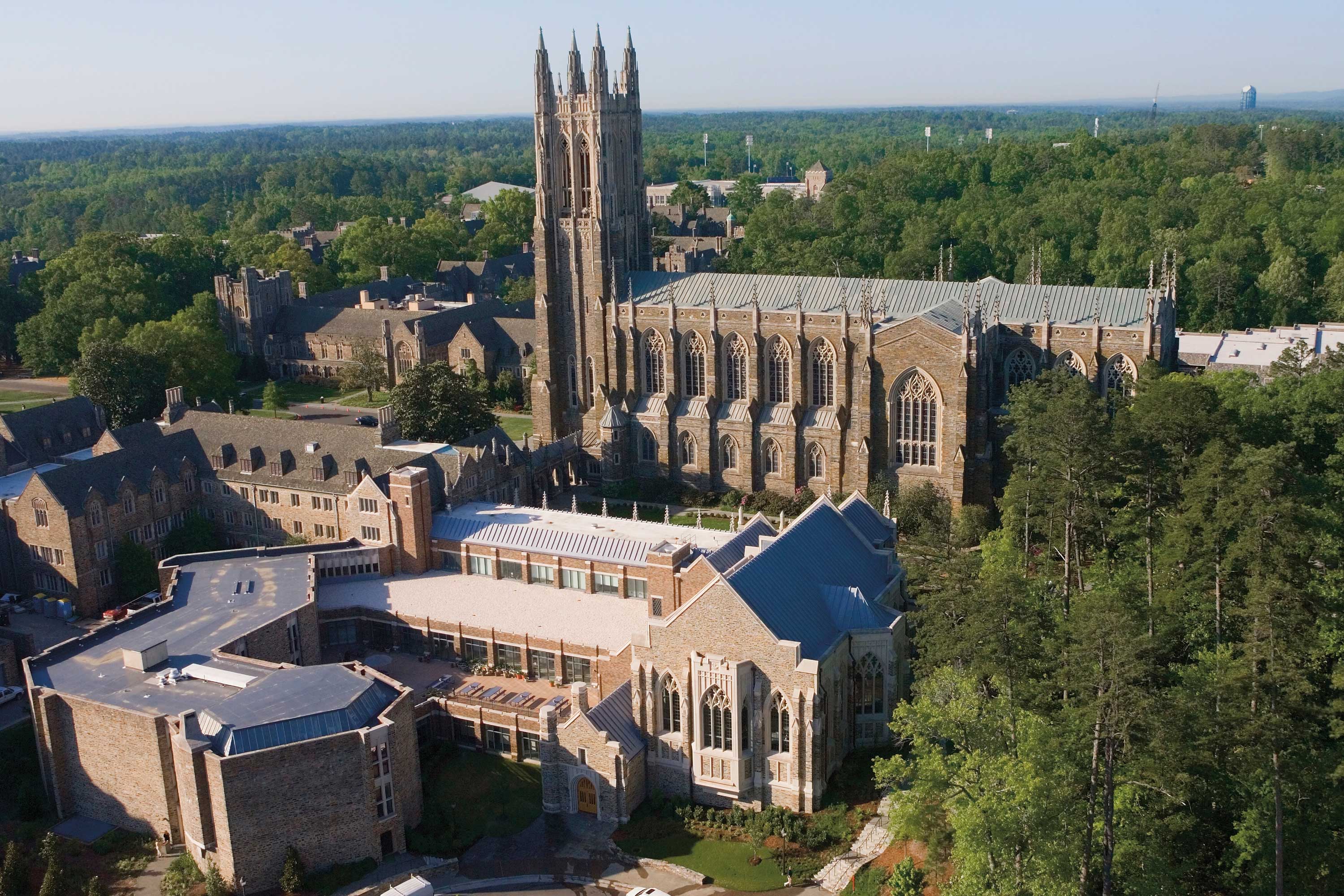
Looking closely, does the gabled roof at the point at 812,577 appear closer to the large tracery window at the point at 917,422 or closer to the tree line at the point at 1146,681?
the tree line at the point at 1146,681

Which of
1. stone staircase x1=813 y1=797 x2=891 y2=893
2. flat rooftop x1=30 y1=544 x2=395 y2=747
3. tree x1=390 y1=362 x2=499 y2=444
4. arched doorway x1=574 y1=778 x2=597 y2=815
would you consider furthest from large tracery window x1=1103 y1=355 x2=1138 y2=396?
flat rooftop x1=30 y1=544 x2=395 y2=747

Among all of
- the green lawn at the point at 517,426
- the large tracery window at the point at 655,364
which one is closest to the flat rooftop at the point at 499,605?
the large tracery window at the point at 655,364

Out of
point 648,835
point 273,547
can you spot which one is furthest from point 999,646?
point 273,547

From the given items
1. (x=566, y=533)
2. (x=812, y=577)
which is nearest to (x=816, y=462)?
(x=566, y=533)

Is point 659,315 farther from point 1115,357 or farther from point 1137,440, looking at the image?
point 1137,440

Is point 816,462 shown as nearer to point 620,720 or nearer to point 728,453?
point 728,453
